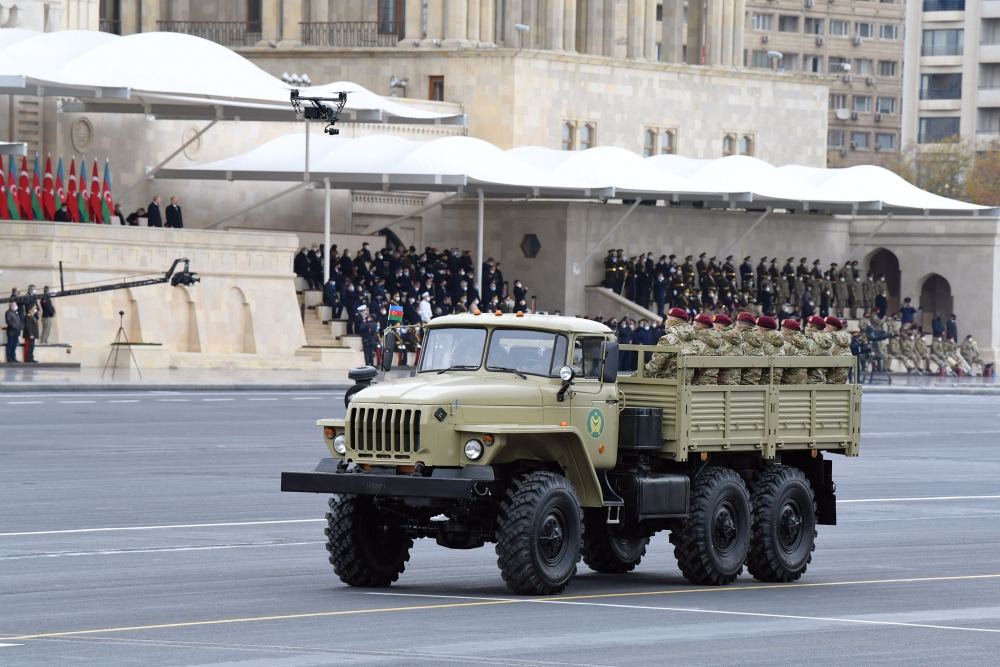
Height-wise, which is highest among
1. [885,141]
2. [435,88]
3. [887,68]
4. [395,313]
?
[887,68]

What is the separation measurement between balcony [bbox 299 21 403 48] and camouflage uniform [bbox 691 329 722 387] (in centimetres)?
6403

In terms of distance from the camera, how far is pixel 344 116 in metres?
62.6

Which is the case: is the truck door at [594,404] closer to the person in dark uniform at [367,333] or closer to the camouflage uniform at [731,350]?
the camouflage uniform at [731,350]

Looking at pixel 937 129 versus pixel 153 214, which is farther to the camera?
pixel 937 129

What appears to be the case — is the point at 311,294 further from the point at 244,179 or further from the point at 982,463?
the point at 982,463

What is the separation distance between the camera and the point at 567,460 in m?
17.0

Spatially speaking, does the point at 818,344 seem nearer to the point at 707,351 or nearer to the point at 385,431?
the point at 707,351

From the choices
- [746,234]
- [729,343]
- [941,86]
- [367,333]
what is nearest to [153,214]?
[367,333]

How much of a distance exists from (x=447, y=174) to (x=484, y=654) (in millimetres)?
49470

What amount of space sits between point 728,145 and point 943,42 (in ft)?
196

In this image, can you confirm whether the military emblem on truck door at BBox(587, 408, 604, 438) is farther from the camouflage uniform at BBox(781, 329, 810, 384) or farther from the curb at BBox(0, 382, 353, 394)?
the curb at BBox(0, 382, 353, 394)

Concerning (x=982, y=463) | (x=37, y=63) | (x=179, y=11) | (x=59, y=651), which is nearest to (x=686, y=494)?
(x=59, y=651)

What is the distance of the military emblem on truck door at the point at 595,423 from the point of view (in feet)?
56.5

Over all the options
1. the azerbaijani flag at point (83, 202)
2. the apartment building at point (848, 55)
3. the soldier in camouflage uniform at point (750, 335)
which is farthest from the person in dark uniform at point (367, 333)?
the apartment building at point (848, 55)
